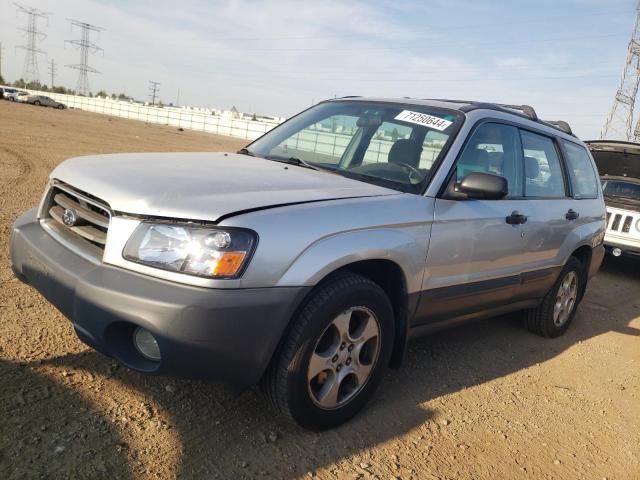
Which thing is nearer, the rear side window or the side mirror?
the side mirror

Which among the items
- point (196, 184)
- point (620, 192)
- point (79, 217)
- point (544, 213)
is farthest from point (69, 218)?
point (620, 192)

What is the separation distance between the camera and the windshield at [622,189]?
8133 mm

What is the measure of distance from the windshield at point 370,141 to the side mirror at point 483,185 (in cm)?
22

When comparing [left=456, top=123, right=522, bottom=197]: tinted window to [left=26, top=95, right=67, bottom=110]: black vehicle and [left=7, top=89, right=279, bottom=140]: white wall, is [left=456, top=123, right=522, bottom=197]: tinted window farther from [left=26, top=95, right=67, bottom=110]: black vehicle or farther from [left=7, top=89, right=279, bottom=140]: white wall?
[left=26, top=95, right=67, bottom=110]: black vehicle

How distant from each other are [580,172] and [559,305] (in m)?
1.20

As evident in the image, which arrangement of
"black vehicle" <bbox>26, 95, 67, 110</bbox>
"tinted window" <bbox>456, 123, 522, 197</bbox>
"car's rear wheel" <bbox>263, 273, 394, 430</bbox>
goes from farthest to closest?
1. "black vehicle" <bbox>26, 95, 67, 110</bbox>
2. "tinted window" <bbox>456, 123, 522, 197</bbox>
3. "car's rear wheel" <bbox>263, 273, 394, 430</bbox>

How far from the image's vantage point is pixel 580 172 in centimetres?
493

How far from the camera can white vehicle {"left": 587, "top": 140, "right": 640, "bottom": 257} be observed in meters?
7.46

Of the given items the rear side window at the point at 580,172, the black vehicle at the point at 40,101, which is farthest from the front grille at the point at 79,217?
the black vehicle at the point at 40,101

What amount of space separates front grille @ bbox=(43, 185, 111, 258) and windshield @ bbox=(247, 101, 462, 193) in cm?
134

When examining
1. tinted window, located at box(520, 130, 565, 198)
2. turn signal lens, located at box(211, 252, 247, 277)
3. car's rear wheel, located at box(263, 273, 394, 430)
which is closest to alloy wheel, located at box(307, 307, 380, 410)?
car's rear wheel, located at box(263, 273, 394, 430)

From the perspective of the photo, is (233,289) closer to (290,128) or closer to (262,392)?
(262,392)

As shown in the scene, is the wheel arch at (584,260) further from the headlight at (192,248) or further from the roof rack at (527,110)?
the headlight at (192,248)

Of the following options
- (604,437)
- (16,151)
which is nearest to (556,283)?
(604,437)
